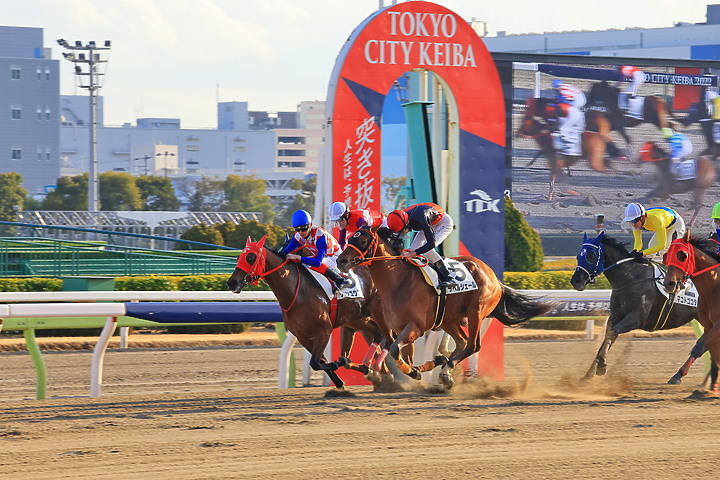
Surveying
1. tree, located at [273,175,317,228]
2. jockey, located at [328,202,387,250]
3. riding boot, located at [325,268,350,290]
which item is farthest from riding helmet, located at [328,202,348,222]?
tree, located at [273,175,317,228]

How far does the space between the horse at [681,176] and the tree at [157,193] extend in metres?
31.5

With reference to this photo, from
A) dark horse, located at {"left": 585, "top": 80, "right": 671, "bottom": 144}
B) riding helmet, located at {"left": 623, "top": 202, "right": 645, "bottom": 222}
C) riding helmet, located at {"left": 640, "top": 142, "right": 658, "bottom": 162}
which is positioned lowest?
riding helmet, located at {"left": 623, "top": 202, "right": 645, "bottom": 222}

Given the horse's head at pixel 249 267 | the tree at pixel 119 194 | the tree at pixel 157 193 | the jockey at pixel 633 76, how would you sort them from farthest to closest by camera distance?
the tree at pixel 157 193 < the tree at pixel 119 194 < the jockey at pixel 633 76 < the horse's head at pixel 249 267

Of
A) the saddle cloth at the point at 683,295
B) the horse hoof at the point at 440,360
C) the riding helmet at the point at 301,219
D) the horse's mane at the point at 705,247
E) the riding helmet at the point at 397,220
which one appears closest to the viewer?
the riding helmet at the point at 301,219

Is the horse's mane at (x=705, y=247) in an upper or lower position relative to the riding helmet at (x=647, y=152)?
lower

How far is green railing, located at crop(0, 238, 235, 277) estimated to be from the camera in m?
16.4

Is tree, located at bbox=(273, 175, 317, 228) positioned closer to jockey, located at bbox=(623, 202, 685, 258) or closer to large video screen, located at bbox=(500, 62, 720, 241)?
large video screen, located at bbox=(500, 62, 720, 241)

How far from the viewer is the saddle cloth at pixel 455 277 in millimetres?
7750

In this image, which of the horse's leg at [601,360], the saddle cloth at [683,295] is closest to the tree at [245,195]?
the saddle cloth at [683,295]

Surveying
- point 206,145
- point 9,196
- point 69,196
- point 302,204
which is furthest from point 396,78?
point 206,145

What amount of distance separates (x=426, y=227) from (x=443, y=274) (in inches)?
17.3

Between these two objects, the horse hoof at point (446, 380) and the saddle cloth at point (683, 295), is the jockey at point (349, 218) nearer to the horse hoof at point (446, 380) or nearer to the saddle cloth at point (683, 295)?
the horse hoof at point (446, 380)

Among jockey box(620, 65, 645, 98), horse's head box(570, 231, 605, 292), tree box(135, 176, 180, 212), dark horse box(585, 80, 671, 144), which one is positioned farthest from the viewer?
tree box(135, 176, 180, 212)

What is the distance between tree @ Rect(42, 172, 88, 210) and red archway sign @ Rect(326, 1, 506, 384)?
112 ft
